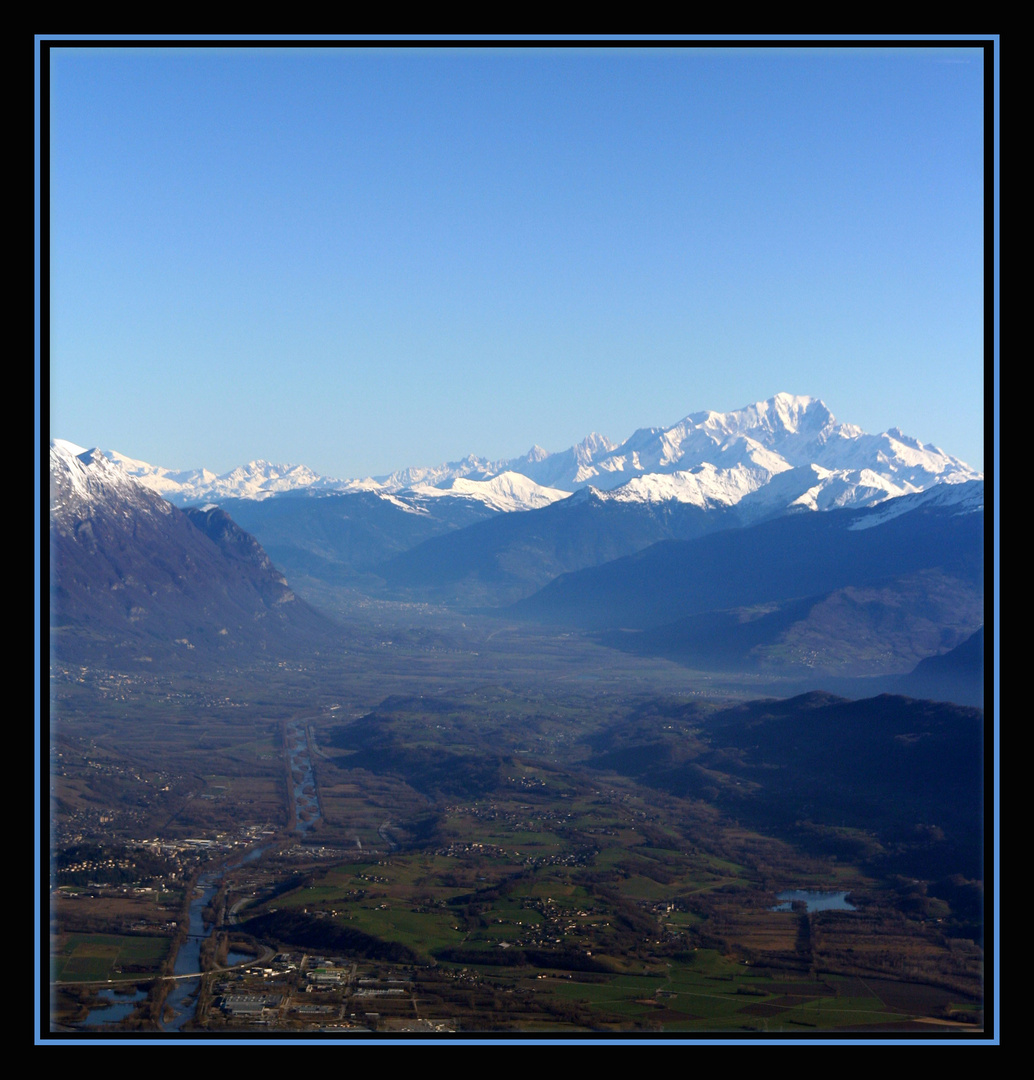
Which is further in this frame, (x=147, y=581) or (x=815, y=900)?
(x=147, y=581)

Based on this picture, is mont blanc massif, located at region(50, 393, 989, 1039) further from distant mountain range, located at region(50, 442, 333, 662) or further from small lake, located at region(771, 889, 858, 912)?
distant mountain range, located at region(50, 442, 333, 662)

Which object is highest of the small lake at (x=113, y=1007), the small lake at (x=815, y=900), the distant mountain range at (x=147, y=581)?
the distant mountain range at (x=147, y=581)

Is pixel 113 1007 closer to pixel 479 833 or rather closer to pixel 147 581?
pixel 479 833

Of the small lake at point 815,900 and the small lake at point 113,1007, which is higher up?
the small lake at point 113,1007

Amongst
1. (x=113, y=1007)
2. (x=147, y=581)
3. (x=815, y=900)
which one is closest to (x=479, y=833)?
(x=815, y=900)

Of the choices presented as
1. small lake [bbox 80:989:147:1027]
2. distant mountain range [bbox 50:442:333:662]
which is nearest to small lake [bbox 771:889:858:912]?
small lake [bbox 80:989:147:1027]

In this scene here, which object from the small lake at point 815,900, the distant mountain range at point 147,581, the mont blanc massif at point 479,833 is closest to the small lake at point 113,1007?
the mont blanc massif at point 479,833

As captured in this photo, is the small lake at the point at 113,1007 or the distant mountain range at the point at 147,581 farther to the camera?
the distant mountain range at the point at 147,581

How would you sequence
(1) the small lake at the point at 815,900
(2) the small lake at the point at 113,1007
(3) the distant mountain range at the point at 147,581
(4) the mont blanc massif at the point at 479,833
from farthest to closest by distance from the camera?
(3) the distant mountain range at the point at 147,581, (1) the small lake at the point at 815,900, (4) the mont blanc massif at the point at 479,833, (2) the small lake at the point at 113,1007

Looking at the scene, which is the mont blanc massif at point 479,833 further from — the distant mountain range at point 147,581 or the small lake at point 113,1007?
the distant mountain range at point 147,581
